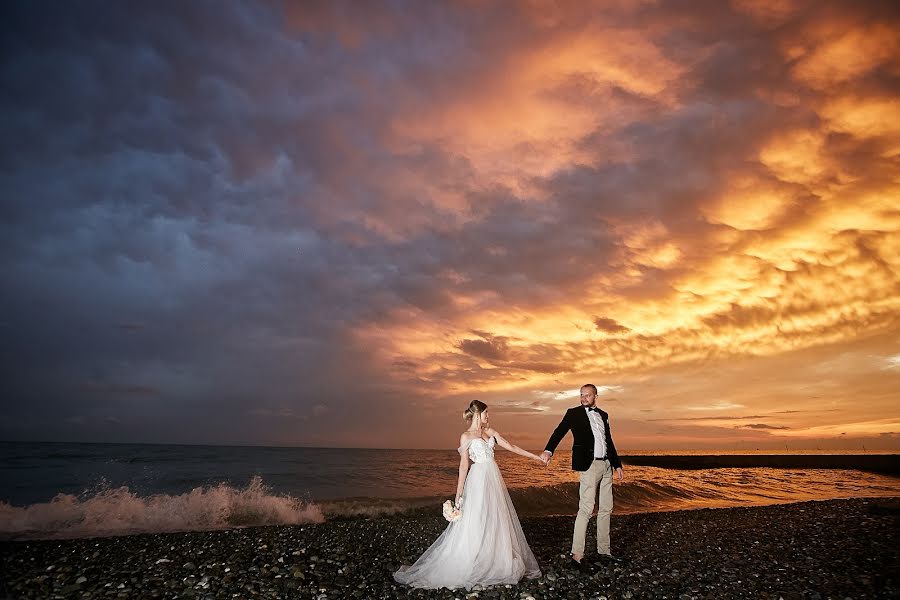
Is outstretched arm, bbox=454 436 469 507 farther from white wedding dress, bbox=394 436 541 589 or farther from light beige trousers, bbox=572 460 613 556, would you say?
light beige trousers, bbox=572 460 613 556

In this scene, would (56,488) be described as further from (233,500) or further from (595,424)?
(595,424)

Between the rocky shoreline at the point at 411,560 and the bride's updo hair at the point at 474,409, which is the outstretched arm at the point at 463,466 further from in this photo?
the rocky shoreline at the point at 411,560

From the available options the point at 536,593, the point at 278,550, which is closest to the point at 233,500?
the point at 278,550

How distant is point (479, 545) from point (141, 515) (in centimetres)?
1574

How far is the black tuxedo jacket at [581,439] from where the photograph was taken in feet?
30.1

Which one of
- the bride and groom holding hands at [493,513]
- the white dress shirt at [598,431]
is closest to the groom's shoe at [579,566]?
the bride and groom holding hands at [493,513]

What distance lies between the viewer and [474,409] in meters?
9.02

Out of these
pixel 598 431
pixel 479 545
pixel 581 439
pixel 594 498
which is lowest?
pixel 479 545

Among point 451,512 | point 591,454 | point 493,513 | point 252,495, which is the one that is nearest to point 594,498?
point 591,454

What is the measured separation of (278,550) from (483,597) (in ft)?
18.3

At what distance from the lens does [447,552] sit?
8.18m

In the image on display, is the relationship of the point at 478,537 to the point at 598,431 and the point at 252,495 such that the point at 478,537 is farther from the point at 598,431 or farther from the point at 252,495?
the point at 252,495

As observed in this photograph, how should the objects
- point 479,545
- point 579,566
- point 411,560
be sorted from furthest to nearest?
point 411,560, point 579,566, point 479,545

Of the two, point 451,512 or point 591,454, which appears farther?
point 591,454
